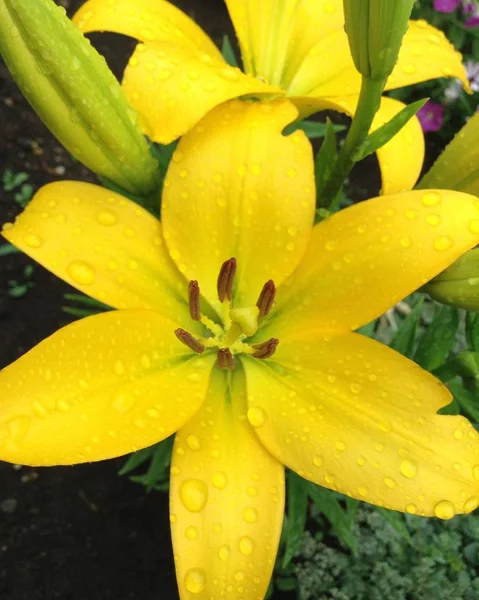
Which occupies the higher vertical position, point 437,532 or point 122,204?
point 122,204

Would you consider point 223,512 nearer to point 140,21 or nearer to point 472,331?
point 472,331

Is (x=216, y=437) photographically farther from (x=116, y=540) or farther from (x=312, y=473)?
(x=116, y=540)

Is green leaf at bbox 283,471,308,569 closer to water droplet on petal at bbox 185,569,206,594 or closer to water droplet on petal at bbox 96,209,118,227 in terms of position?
water droplet on petal at bbox 185,569,206,594

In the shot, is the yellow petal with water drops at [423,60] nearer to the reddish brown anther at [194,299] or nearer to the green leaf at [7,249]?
the reddish brown anther at [194,299]

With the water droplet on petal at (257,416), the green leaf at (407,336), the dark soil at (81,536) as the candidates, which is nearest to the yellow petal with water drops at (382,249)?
the water droplet on petal at (257,416)

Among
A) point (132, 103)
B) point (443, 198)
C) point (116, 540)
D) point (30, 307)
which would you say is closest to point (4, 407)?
point (132, 103)

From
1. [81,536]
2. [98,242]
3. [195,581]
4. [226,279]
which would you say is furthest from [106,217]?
[81,536]
